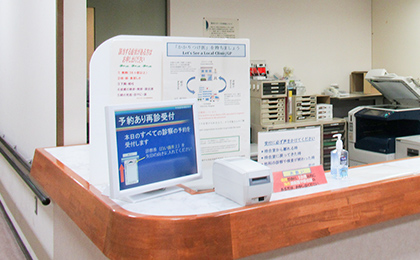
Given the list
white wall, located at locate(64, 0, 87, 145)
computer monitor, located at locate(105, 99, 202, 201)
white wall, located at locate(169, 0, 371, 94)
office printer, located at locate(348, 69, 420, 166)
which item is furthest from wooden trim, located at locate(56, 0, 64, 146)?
office printer, located at locate(348, 69, 420, 166)

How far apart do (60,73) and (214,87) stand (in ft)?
4.14

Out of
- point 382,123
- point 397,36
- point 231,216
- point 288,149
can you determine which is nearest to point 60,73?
point 288,149

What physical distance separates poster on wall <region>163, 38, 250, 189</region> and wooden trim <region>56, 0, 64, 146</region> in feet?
3.85

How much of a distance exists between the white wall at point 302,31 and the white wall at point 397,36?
14 cm

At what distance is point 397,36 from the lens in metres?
5.79

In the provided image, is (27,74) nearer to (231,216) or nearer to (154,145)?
(154,145)

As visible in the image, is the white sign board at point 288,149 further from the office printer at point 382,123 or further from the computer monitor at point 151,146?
the office printer at point 382,123

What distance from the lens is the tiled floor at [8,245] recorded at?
3223 millimetres

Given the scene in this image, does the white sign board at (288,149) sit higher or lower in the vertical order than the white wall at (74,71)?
lower

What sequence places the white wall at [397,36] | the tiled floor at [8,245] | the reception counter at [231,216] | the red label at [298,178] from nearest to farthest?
1. the reception counter at [231,216]
2. the red label at [298,178]
3. the tiled floor at [8,245]
4. the white wall at [397,36]

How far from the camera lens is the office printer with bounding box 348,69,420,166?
14.1 feet

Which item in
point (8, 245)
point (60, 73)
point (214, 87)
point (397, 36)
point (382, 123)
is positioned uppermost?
point (397, 36)

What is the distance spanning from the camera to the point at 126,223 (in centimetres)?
120

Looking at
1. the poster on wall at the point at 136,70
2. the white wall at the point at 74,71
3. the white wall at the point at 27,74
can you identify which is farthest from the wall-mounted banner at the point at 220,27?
the poster on wall at the point at 136,70
